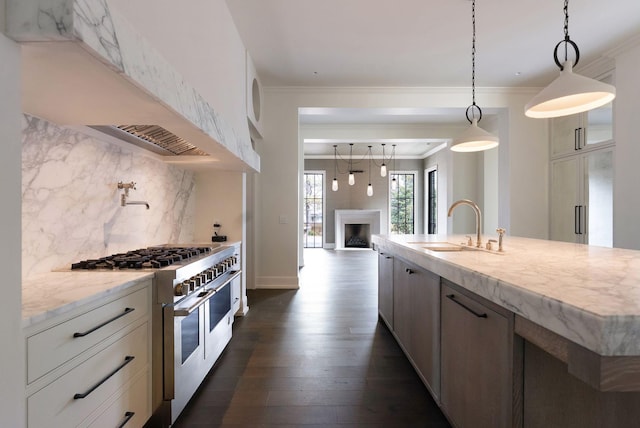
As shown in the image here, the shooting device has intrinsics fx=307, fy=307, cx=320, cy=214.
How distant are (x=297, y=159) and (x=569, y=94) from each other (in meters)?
3.54

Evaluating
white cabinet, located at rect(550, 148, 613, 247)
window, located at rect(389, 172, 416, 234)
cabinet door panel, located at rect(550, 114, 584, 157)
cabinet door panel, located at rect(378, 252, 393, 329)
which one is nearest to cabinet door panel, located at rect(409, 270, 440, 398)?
cabinet door panel, located at rect(378, 252, 393, 329)

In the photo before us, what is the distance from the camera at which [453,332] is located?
1.49 meters

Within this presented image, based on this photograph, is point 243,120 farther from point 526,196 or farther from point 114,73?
point 526,196

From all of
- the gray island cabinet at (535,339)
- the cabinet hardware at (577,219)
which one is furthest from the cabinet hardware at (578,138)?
the gray island cabinet at (535,339)

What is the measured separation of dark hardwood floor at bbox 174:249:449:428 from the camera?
173 cm

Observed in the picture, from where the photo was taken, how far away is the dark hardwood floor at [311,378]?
173cm

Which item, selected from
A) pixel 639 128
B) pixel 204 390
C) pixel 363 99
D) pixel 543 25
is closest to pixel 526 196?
pixel 639 128

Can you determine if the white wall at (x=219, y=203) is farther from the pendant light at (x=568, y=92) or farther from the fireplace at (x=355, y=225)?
the fireplace at (x=355, y=225)

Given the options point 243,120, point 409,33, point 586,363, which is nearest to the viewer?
point 586,363

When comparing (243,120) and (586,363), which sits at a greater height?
(243,120)

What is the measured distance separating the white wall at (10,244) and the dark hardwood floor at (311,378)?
108 cm

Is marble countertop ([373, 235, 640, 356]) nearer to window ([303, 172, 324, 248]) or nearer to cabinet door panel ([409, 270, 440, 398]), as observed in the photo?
cabinet door panel ([409, 270, 440, 398])

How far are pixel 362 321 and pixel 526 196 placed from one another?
3426 mm

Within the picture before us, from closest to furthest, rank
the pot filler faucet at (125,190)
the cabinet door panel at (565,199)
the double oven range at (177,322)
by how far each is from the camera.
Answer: the double oven range at (177,322) < the pot filler faucet at (125,190) < the cabinet door panel at (565,199)
